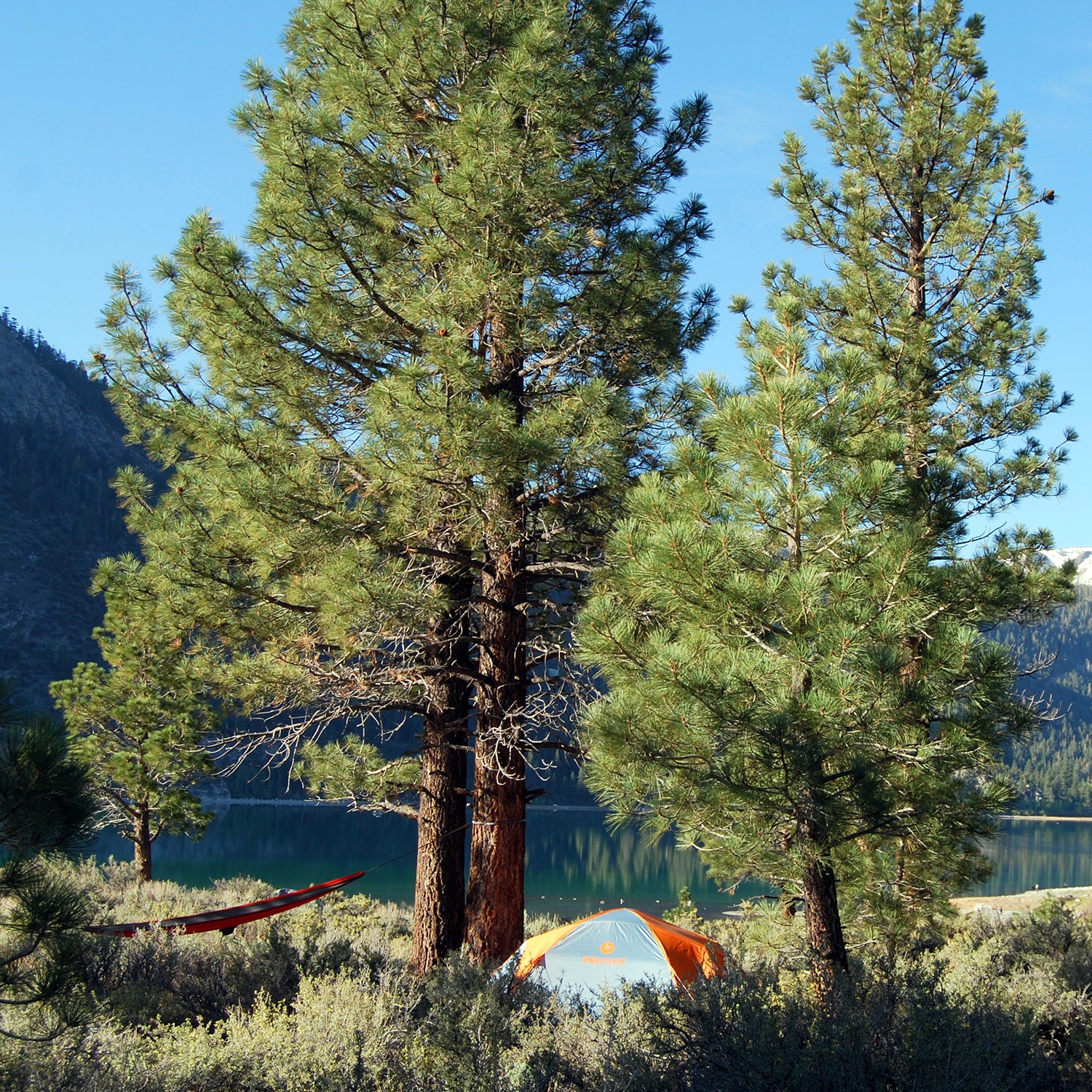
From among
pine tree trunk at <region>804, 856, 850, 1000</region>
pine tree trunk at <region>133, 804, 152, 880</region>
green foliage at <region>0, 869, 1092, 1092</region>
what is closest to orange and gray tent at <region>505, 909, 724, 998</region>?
green foliage at <region>0, 869, 1092, 1092</region>

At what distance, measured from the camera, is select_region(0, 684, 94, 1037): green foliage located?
3701mm

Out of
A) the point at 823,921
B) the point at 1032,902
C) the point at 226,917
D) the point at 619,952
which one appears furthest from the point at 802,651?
the point at 1032,902

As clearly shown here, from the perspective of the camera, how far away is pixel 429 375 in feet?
22.0

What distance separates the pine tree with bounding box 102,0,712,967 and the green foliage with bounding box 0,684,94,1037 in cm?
278

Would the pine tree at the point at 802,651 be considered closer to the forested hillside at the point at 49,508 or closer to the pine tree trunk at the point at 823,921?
the pine tree trunk at the point at 823,921

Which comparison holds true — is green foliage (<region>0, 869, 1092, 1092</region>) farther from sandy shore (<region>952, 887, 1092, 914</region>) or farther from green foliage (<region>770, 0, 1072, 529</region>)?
sandy shore (<region>952, 887, 1092, 914</region>)

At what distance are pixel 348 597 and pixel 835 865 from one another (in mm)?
3506

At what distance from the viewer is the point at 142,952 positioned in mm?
7332

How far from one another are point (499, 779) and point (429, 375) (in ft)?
10.0

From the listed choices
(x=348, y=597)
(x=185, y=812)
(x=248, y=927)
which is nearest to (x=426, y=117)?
(x=348, y=597)

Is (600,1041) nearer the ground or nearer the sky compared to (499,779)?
nearer the ground

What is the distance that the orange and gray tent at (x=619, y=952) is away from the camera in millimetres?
8258

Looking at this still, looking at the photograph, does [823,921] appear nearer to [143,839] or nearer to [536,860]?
[143,839]

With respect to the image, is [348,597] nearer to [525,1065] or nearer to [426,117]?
[525,1065]
